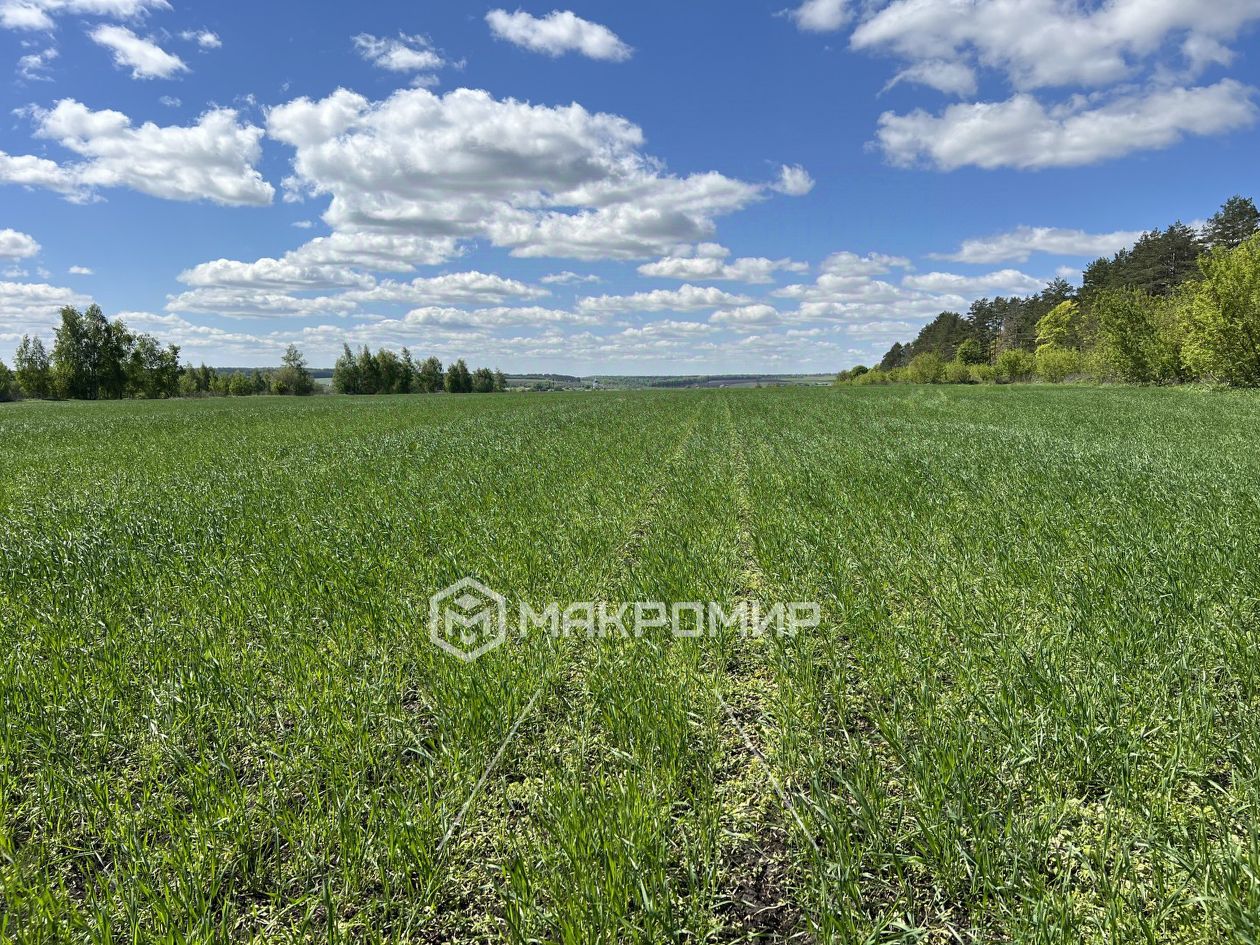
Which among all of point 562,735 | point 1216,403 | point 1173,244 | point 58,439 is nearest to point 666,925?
point 562,735

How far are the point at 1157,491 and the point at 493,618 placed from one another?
991 cm

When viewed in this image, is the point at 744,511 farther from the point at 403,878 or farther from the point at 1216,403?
the point at 1216,403

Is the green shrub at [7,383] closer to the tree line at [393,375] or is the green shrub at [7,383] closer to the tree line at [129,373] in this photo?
the tree line at [129,373]

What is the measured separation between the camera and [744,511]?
9.82 m

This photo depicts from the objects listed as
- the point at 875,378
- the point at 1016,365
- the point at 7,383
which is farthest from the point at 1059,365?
the point at 7,383

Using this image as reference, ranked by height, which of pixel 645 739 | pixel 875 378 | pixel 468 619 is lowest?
pixel 645 739

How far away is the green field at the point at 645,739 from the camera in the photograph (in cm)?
241

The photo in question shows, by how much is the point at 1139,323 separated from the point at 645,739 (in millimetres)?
66473

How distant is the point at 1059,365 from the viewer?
72.6 meters

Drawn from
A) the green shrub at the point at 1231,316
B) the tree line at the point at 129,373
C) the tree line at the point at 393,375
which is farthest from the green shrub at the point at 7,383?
the green shrub at the point at 1231,316

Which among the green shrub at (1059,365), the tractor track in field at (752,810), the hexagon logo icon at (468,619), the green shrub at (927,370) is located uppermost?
the green shrub at (927,370)

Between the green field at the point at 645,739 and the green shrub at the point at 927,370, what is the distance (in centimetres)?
10813

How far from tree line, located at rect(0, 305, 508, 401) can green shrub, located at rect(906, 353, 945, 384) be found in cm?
10132

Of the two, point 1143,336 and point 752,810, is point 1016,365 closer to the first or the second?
point 1143,336
